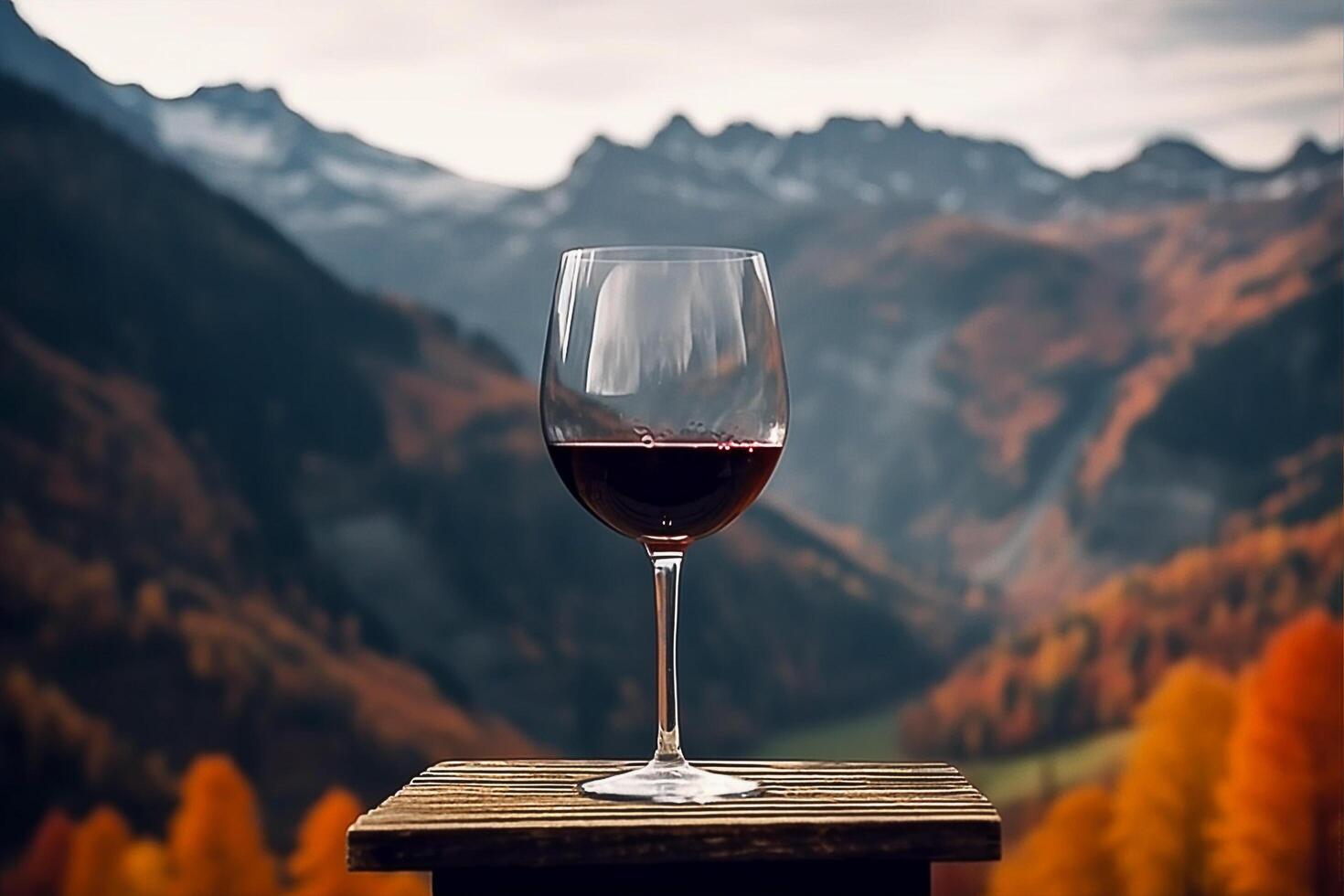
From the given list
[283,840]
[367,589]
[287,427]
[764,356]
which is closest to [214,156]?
[287,427]

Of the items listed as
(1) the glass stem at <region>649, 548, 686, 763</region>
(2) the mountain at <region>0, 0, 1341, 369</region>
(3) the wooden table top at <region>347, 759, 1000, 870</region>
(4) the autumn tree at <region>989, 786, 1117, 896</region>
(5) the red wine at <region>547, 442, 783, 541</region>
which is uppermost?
(2) the mountain at <region>0, 0, 1341, 369</region>

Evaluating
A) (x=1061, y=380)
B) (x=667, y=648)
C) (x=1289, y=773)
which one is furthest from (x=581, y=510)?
(x=667, y=648)

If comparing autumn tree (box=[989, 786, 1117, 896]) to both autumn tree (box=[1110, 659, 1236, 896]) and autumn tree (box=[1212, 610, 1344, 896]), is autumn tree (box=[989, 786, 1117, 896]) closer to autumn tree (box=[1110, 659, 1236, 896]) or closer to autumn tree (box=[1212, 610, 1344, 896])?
autumn tree (box=[1110, 659, 1236, 896])

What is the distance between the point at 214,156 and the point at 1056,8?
11.0ft


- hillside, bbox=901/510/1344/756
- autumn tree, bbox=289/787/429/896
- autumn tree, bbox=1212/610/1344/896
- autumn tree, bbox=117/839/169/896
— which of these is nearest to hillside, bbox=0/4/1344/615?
hillside, bbox=901/510/1344/756

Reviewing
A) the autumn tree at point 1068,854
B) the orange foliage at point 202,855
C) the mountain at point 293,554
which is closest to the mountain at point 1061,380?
the mountain at point 293,554

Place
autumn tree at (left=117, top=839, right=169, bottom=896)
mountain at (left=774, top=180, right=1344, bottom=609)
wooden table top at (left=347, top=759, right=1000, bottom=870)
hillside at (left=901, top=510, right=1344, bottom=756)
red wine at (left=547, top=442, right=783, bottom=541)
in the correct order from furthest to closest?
mountain at (left=774, top=180, right=1344, bottom=609)
hillside at (left=901, top=510, right=1344, bottom=756)
autumn tree at (left=117, top=839, right=169, bottom=896)
red wine at (left=547, top=442, right=783, bottom=541)
wooden table top at (left=347, top=759, right=1000, bottom=870)

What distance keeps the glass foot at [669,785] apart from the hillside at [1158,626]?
256 inches

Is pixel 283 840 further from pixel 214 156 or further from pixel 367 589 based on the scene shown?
pixel 214 156

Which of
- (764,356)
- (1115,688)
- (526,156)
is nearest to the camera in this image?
(764,356)

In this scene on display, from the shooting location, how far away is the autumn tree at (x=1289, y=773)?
7.15 meters

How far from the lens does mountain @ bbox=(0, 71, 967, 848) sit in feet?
21.7

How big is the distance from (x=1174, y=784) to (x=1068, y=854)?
0.54m

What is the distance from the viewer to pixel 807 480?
7883 mm
